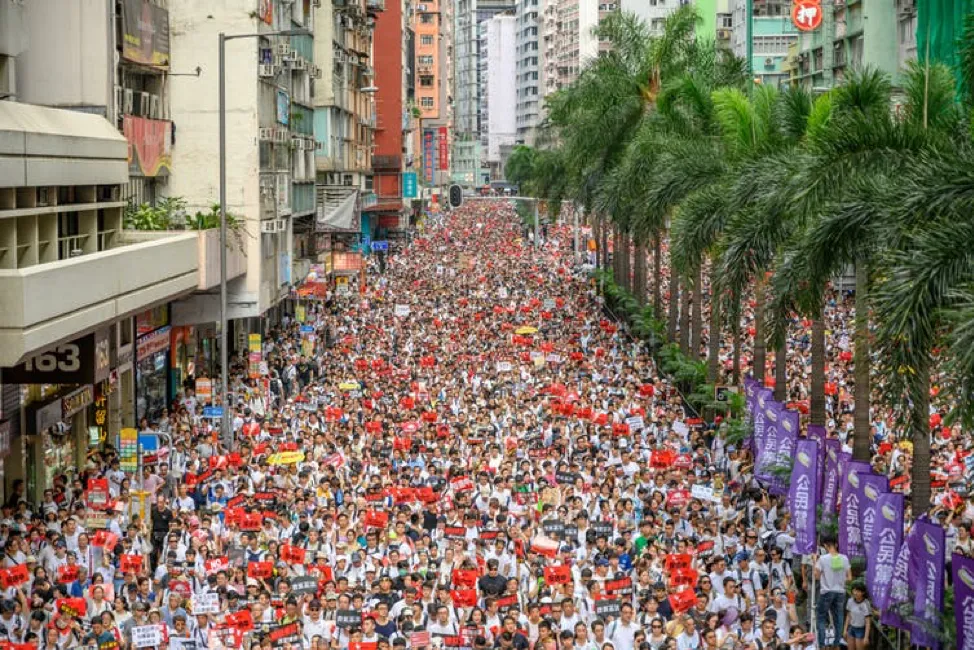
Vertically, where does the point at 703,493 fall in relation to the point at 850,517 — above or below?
below

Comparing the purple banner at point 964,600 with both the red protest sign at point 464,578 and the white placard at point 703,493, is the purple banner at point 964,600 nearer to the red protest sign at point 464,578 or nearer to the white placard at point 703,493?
the red protest sign at point 464,578

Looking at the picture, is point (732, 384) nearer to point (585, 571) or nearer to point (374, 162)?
point (585, 571)

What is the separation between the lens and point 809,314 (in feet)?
75.3

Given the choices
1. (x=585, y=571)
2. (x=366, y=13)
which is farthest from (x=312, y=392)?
(x=366, y=13)


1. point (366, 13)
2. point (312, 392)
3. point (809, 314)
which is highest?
point (366, 13)

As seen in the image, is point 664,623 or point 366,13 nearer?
point 664,623

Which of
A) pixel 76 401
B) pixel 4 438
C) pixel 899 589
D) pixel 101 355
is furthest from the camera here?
pixel 76 401

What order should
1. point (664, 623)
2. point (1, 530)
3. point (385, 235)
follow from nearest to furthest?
1. point (664, 623)
2. point (1, 530)
3. point (385, 235)

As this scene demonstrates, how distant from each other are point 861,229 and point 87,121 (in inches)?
513

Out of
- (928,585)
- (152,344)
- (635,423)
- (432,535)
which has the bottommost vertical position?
(432,535)

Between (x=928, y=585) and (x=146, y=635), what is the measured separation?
7.54 meters

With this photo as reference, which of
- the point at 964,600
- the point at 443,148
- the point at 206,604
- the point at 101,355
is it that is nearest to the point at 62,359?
the point at 101,355

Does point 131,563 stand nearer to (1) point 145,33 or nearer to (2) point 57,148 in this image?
(2) point 57,148

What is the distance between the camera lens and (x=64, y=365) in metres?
25.2
